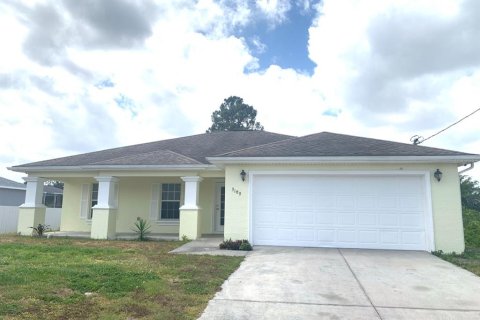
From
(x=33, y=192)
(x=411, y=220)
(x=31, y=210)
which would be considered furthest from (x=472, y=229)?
(x=33, y=192)

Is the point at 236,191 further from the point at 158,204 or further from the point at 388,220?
the point at 158,204

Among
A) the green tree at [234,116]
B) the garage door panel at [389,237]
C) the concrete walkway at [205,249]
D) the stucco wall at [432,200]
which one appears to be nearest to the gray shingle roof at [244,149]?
the stucco wall at [432,200]

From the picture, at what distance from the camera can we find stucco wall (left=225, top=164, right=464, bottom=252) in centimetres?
1024

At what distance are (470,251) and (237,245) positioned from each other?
7019 mm

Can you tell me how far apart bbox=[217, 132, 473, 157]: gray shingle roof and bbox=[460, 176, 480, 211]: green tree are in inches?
622

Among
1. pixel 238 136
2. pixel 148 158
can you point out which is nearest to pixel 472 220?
pixel 238 136

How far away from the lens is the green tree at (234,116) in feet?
154

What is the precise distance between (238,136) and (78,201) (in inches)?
337

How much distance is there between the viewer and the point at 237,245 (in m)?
10.6

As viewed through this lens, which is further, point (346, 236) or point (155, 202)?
point (155, 202)

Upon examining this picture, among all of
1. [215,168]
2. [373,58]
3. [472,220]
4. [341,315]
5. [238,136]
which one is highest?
[373,58]

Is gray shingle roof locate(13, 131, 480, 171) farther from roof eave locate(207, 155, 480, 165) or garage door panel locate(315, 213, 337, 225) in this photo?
garage door panel locate(315, 213, 337, 225)

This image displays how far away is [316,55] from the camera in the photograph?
15000 millimetres

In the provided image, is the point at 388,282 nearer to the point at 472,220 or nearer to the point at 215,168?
the point at 215,168
